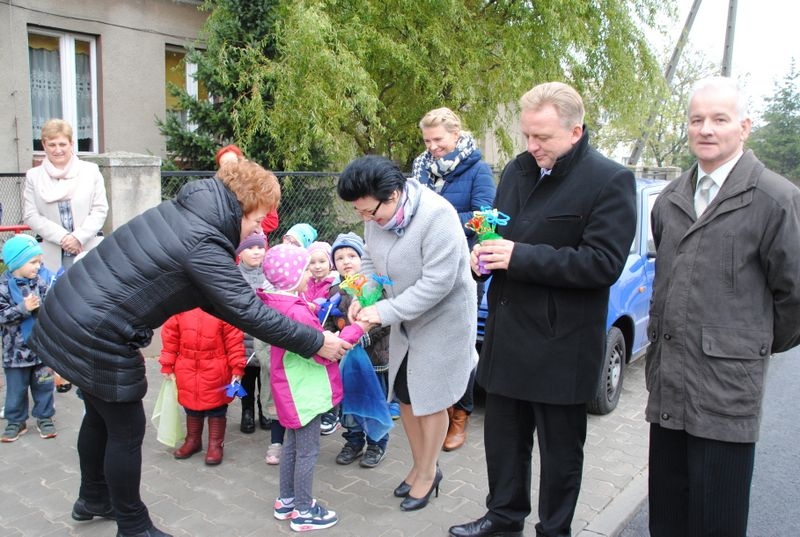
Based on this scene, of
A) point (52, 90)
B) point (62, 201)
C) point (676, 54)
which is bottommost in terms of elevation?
point (62, 201)

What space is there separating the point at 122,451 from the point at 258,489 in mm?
1091

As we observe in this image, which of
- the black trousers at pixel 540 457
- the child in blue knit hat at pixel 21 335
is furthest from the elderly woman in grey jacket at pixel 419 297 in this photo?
the child in blue knit hat at pixel 21 335

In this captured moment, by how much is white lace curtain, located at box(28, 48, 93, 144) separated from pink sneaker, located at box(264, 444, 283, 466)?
9270mm

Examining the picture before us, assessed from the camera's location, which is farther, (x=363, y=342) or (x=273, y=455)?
(x=273, y=455)

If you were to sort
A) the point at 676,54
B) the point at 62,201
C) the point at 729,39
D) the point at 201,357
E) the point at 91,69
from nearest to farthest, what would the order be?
the point at 201,357 → the point at 62,201 → the point at 91,69 → the point at 676,54 → the point at 729,39

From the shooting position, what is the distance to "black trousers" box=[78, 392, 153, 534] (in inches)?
123

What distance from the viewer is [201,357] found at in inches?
166

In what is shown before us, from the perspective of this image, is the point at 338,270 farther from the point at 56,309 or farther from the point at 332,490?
the point at 56,309

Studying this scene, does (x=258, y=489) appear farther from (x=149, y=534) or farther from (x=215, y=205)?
(x=215, y=205)

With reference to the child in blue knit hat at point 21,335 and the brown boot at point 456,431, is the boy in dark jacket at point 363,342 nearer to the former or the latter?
the brown boot at point 456,431

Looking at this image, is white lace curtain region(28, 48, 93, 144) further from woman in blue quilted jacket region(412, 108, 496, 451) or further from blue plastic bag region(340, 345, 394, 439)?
blue plastic bag region(340, 345, 394, 439)

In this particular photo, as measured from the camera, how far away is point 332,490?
159 inches

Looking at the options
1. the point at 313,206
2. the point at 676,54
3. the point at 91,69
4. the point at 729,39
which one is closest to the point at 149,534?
the point at 313,206

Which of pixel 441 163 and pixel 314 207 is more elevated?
pixel 441 163
